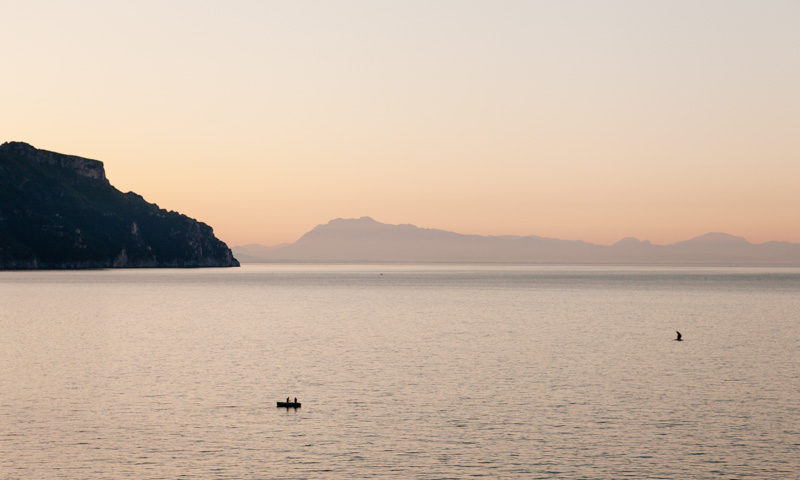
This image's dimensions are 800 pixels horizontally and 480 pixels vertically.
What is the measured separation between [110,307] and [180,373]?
109 meters

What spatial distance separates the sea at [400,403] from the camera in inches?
1654

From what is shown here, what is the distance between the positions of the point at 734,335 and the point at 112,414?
8841 cm

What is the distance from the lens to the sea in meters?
42.0

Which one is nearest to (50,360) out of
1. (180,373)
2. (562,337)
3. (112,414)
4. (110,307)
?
(180,373)

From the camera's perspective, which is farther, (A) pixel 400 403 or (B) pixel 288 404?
(A) pixel 400 403

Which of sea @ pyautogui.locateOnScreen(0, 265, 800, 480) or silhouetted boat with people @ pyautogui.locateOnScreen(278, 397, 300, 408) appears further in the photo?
silhouetted boat with people @ pyautogui.locateOnScreen(278, 397, 300, 408)

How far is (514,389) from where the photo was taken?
6469 centimetres

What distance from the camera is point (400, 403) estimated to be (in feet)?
192

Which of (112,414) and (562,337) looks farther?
(562,337)

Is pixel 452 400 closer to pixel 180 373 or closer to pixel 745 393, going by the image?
pixel 745 393

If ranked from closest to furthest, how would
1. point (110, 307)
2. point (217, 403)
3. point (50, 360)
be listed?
point (217, 403)
point (50, 360)
point (110, 307)

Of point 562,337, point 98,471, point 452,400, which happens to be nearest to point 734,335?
point 562,337

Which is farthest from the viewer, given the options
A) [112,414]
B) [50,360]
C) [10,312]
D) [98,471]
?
[10,312]

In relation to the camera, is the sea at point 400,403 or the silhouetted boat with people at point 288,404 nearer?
the sea at point 400,403
